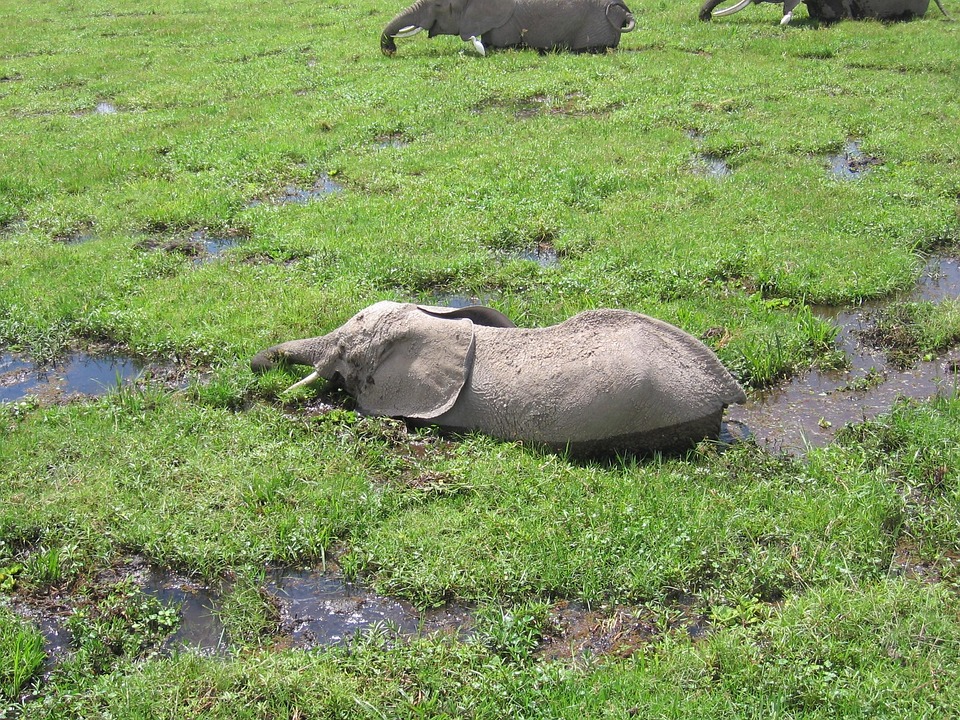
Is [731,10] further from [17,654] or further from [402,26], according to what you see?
[17,654]

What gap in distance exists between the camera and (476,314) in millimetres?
7375

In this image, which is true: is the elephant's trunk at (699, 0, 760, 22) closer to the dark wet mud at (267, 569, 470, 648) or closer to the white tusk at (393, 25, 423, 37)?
the white tusk at (393, 25, 423, 37)

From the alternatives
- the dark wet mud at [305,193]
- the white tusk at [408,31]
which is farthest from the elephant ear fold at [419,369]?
the white tusk at [408,31]

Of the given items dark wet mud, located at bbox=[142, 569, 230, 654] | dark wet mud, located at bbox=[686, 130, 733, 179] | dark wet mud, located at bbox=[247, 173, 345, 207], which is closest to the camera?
dark wet mud, located at bbox=[142, 569, 230, 654]

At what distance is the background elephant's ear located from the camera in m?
7.32

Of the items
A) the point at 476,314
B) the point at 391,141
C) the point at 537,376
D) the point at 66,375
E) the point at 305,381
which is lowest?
the point at 66,375

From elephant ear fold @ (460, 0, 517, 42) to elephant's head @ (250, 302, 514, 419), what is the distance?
11.5 m

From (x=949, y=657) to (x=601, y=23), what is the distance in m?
14.8

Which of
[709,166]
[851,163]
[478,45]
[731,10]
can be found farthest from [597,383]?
[731,10]

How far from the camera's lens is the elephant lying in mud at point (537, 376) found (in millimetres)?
6184

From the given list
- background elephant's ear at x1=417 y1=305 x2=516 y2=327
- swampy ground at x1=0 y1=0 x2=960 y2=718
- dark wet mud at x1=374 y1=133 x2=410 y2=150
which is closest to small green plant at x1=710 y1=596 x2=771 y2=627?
swampy ground at x1=0 y1=0 x2=960 y2=718

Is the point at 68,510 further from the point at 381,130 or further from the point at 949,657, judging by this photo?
the point at 381,130

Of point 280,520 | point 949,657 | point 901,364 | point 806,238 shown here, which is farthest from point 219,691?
point 806,238

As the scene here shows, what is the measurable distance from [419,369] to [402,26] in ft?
41.6
